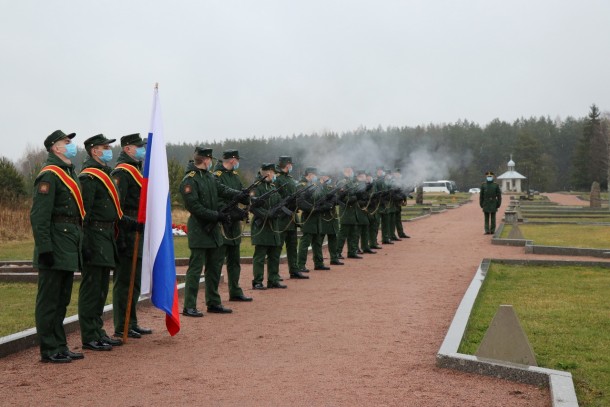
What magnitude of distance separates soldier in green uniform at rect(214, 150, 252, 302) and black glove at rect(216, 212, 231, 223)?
0.55 metres

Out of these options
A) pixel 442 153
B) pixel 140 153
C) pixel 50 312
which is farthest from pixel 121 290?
pixel 442 153

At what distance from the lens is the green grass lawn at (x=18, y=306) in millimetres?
9617

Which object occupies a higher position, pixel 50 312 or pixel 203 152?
pixel 203 152

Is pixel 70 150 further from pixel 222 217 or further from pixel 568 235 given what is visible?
pixel 568 235

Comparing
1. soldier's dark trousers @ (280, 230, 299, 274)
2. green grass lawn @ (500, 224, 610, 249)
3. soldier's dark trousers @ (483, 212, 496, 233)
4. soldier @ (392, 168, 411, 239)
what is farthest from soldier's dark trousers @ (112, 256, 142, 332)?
soldier's dark trousers @ (483, 212, 496, 233)

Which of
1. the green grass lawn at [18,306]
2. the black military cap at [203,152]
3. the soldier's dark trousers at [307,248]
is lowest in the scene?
the green grass lawn at [18,306]

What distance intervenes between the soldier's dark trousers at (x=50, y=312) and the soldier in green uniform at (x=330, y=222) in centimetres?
879

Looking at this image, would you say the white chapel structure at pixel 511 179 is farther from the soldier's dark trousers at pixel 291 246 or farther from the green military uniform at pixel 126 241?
the green military uniform at pixel 126 241

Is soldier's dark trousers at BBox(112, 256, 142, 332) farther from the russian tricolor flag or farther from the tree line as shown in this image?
the tree line

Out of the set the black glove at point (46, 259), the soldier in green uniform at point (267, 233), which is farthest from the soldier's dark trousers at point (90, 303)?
the soldier in green uniform at point (267, 233)

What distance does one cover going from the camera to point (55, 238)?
7.47 m

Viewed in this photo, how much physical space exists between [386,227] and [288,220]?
9.87 meters

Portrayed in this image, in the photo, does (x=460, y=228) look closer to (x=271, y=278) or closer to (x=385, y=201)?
(x=385, y=201)

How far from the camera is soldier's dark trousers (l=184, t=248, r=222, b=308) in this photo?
33.6 ft
